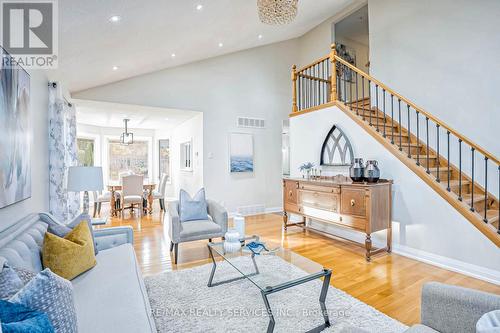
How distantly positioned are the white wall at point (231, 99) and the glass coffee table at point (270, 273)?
11.7 feet

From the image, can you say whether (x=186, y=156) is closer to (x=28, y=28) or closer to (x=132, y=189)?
(x=132, y=189)

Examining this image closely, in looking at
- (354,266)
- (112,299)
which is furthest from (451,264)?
(112,299)

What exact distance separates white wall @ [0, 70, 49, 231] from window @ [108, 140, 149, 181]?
5.78 metres

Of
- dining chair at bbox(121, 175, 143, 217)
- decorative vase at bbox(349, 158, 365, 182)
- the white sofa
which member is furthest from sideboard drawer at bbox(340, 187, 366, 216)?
dining chair at bbox(121, 175, 143, 217)

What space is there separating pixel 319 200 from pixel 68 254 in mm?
3286

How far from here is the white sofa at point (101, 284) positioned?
4.60 feet

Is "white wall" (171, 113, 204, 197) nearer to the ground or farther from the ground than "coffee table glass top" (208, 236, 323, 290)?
farther from the ground

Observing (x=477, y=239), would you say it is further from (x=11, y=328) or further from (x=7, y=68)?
(x=7, y=68)

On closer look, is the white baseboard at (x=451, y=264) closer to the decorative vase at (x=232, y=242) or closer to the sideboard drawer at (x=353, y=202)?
the sideboard drawer at (x=353, y=202)

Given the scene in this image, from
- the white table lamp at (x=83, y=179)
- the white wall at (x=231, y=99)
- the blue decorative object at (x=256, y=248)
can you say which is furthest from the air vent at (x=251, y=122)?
the blue decorative object at (x=256, y=248)

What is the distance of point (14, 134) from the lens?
2.11 m

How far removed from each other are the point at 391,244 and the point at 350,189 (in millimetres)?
1025

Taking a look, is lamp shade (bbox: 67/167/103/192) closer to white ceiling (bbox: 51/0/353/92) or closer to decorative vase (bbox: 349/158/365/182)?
white ceiling (bbox: 51/0/353/92)

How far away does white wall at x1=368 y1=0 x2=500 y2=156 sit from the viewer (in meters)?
3.63
